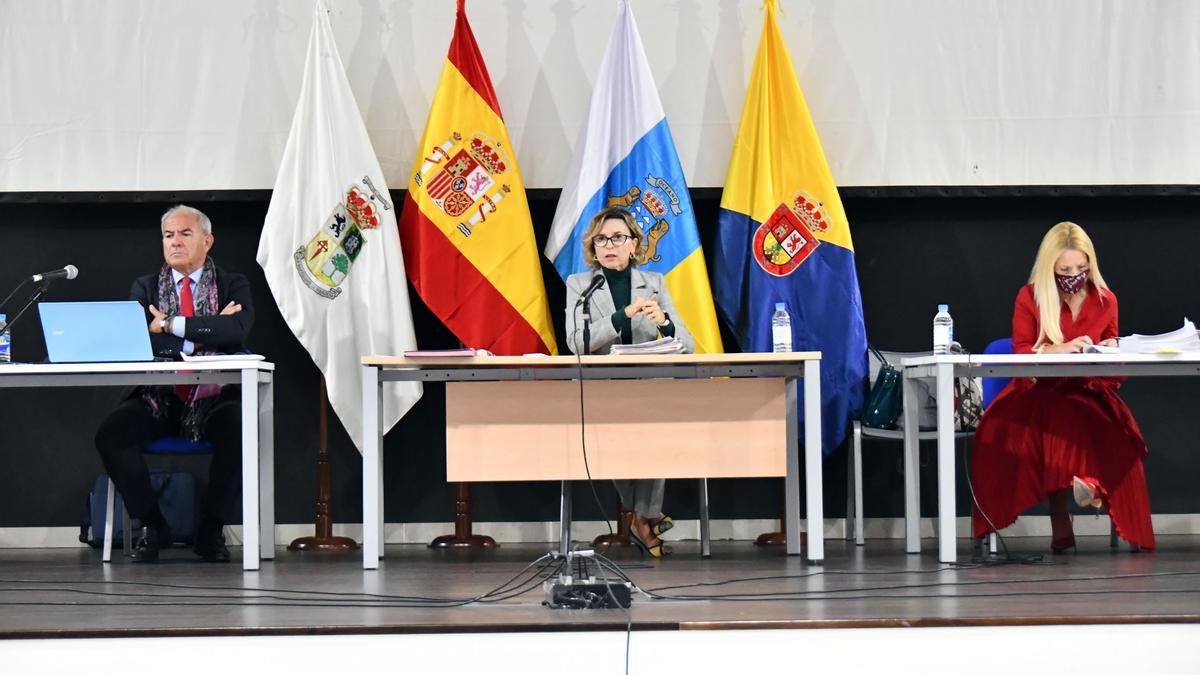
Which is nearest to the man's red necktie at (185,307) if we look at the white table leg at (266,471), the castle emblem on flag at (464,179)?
the white table leg at (266,471)

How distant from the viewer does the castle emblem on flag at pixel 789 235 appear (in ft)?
17.2

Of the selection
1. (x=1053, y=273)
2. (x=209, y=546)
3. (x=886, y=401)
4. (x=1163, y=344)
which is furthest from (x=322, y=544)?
(x=1163, y=344)

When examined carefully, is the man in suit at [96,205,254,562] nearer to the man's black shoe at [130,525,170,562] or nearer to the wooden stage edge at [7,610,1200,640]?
the man's black shoe at [130,525,170,562]

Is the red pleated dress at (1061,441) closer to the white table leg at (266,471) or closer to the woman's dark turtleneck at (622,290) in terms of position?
the woman's dark turtleneck at (622,290)

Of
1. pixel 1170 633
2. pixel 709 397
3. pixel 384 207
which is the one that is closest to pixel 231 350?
pixel 384 207

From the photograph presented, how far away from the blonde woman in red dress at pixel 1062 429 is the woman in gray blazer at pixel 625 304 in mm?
1215

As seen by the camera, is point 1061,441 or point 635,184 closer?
point 1061,441

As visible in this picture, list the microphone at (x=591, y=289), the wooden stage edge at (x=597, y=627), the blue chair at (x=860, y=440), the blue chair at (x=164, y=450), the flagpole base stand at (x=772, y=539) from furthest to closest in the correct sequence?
1. the flagpole base stand at (x=772, y=539)
2. the blue chair at (x=860, y=440)
3. the blue chair at (x=164, y=450)
4. the microphone at (x=591, y=289)
5. the wooden stage edge at (x=597, y=627)

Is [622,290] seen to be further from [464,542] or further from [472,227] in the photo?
[464,542]

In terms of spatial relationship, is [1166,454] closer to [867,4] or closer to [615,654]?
[867,4]

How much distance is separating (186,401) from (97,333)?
0.68m

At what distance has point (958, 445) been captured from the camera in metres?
5.41

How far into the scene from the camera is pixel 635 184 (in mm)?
5277

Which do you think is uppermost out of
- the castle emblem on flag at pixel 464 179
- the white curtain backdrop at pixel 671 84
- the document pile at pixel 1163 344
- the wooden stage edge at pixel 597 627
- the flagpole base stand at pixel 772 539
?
the white curtain backdrop at pixel 671 84
